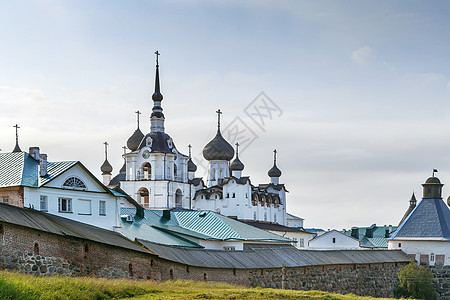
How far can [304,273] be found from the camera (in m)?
35.9

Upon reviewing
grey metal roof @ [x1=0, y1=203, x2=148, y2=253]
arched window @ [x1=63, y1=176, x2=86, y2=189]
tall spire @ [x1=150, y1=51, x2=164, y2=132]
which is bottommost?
grey metal roof @ [x1=0, y1=203, x2=148, y2=253]

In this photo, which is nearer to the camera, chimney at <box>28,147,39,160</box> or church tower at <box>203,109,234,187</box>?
chimney at <box>28,147,39,160</box>

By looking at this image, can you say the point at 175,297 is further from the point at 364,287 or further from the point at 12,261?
the point at 364,287

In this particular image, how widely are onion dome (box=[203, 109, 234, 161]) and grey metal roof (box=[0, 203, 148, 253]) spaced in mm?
41024

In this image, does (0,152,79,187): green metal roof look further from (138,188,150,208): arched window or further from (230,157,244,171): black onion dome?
(230,157,244,171): black onion dome

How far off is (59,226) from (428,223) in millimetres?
28677

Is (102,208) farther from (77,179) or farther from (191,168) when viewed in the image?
(191,168)

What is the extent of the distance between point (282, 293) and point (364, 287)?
17906 mm

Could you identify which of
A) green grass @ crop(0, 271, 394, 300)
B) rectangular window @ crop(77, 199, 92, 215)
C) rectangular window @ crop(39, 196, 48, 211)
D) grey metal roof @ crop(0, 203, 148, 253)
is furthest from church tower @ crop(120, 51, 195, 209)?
green grass @ crop(0, 271, 394, 300)

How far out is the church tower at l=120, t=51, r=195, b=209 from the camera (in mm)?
63156

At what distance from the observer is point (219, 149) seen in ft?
232

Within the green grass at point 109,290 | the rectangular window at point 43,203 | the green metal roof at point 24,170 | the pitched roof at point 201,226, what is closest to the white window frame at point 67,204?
the rectangular window at point 43,203

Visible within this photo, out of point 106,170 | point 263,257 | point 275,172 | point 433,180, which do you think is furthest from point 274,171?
point 263,257

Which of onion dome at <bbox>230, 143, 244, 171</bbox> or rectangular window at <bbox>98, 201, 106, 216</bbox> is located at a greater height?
onion dome at <bbox>230, 143, 244, 171</bbox>
